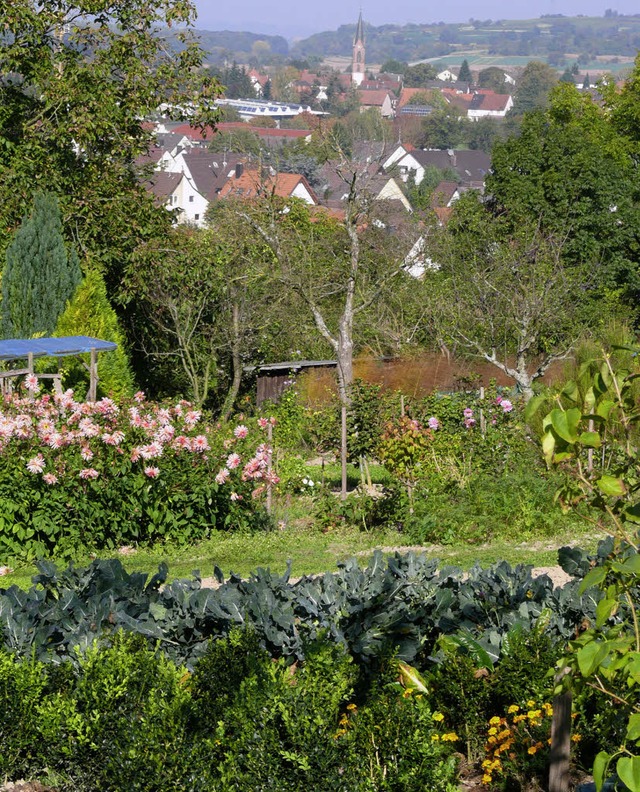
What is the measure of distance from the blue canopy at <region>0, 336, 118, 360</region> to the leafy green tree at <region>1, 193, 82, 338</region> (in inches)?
57.6

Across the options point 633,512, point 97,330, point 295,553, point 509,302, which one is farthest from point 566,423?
point 509,302

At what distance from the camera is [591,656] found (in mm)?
2619

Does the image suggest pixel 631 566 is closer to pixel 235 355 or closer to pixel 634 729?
pixel 634 729

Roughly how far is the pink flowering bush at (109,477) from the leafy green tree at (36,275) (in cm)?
668

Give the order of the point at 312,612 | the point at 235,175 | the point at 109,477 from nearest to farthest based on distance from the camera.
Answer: the point at 312,612
the point at 109,477
the point at 235,175

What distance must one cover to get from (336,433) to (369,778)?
34.5 ft

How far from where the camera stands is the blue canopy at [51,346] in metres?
13.6

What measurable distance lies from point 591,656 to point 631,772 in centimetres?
28

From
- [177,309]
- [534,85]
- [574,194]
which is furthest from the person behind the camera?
[534,85]

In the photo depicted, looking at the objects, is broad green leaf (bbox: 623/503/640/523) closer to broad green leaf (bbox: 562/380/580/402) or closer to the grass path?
broad green leaf (bbox: 562/380/580/402)

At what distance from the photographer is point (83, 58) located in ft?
58.0

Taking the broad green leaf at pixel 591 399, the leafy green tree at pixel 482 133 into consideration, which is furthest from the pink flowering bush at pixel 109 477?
the leafy green tree at pixel 482 133

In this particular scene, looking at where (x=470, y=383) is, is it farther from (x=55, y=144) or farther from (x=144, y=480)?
(x=144, y=480)

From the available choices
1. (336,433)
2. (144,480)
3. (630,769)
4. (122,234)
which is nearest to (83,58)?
(122,234)
